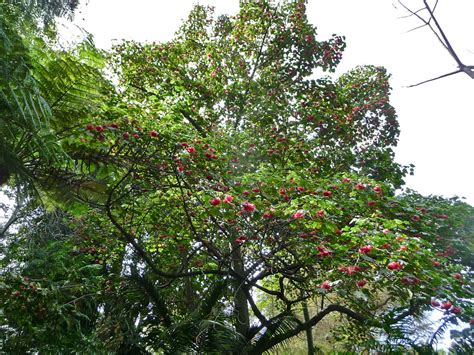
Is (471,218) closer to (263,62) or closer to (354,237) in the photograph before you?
(354,237)

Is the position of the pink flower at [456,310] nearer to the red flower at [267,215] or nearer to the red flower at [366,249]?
the red flower at [366,249]

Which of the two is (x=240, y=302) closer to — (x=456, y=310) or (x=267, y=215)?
(x=267, y=215)

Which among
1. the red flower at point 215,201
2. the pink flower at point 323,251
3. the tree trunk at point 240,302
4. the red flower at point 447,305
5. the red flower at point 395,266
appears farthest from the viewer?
the tree trunk at point 240,302

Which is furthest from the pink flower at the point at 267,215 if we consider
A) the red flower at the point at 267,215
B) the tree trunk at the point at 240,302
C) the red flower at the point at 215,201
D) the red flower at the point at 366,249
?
the tree trunk at the point at 240,302

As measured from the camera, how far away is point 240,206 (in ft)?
15.9

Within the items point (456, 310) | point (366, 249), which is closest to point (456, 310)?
point (456, 310)

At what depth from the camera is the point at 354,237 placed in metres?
4.20

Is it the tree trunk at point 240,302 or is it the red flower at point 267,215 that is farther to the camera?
the tree trunk at point 240,302

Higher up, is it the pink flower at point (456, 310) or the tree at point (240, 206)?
the tree at point (240, 206)

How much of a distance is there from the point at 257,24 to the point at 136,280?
21.7ft

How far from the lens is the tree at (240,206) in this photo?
4.67m

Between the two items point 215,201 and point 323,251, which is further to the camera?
point 323,251

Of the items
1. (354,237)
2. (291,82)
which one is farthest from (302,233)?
(291,82)

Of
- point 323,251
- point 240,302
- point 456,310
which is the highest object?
point 240,302
